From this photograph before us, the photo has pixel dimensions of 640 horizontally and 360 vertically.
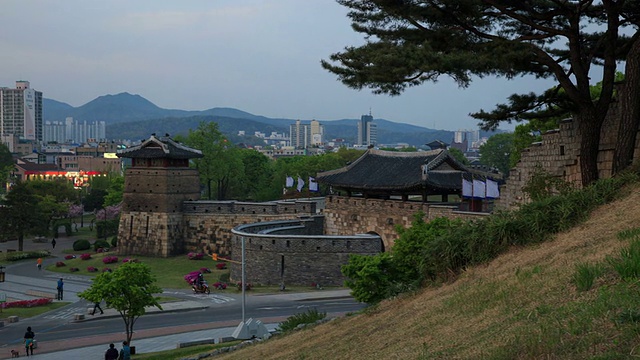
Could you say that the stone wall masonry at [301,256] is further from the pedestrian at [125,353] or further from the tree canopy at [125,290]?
the pedestrian at [125,353]

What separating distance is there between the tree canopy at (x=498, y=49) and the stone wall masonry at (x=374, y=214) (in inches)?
582

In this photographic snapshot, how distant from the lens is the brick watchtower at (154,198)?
50.3 meters

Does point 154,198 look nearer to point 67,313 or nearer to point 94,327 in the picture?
point 67,313

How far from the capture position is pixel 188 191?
52031 mm

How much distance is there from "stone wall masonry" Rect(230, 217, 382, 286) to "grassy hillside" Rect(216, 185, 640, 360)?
2004 centimetres

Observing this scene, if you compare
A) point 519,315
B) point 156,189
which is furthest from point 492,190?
point 156,189

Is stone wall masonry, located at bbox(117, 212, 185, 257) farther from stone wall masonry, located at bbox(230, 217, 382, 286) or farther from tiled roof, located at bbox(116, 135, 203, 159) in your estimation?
stone wall masonry, located at bbox(230, 217, 382, 286)

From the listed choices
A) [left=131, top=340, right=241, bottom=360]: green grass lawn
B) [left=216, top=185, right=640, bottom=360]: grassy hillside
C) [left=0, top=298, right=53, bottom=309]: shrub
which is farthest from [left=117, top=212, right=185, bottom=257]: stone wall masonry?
[left=216, top=185, right=640, bottom=360]: grassy hillside

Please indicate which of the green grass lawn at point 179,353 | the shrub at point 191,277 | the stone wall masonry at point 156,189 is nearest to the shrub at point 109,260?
the stone wall masonry at point 156,189

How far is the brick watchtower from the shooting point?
50.3 meters

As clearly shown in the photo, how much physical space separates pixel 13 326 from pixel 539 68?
79.3ft

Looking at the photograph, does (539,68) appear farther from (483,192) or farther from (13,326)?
(13,326)

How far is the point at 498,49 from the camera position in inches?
649

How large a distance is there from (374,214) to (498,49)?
2384 centimetres
